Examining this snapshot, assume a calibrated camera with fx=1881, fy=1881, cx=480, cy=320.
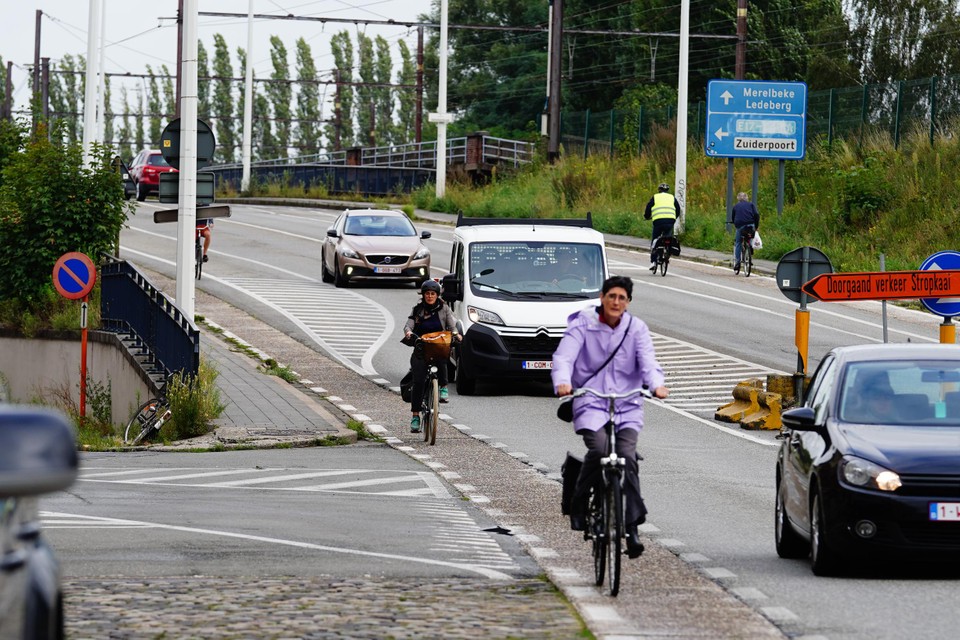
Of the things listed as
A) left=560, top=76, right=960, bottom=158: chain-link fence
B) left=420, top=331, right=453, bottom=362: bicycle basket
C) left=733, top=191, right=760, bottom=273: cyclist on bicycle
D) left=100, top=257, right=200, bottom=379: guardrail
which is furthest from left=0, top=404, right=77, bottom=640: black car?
left=560, top=76, right=960, bottom=158: chain-link fence

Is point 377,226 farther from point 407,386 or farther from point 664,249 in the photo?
point 407,386

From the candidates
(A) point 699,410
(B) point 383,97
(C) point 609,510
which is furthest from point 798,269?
(B) point 383,97

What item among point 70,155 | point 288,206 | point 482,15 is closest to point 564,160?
point 288,206

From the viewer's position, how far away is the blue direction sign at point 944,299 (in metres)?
20.2

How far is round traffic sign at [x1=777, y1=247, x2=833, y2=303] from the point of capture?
2109 centimetres

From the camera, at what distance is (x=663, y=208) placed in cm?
3969

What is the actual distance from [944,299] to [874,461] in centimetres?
1046

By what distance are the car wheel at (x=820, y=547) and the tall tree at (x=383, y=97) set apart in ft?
449

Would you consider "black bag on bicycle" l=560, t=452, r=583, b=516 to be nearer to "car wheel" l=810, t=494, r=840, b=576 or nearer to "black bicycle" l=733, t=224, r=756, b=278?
"car wheel" l=810, t=494, r=840, b=576

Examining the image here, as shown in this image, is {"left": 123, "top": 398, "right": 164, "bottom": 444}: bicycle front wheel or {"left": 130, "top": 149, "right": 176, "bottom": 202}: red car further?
{"left": 130, "top": 149, "right": 176, "bottom": 202}: red car

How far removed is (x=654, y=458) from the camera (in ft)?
58.3

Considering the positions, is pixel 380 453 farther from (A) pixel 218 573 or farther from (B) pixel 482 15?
(B) pixel 482 15

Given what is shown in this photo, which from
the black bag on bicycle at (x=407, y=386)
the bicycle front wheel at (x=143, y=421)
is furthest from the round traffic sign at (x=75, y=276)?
the black bag on bicycle at (x=407, y=386)

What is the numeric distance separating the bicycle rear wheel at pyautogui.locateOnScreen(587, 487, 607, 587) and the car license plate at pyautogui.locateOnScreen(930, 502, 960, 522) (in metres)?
1.78
